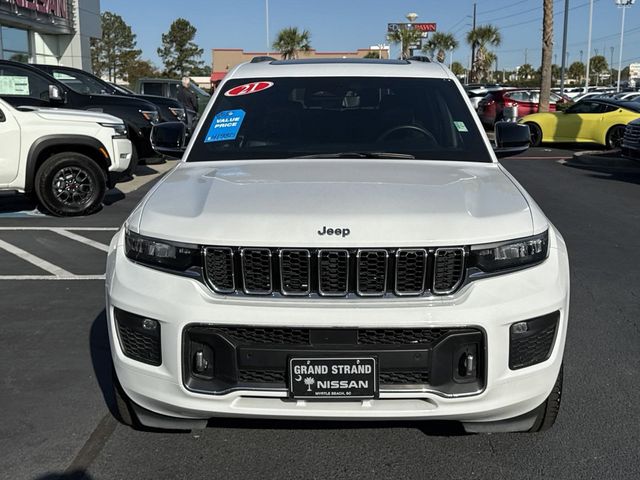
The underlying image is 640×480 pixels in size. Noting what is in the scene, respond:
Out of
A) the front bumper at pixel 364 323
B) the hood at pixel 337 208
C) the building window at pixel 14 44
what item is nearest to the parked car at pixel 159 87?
the building window at pixel 14 44

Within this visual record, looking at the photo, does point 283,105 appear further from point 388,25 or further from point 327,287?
point 388,25

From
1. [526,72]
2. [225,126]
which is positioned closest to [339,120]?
[225,126]

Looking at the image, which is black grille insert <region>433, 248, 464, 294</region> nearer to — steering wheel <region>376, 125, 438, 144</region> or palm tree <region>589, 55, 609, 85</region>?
steering wheel <region>376, 125, 438, 144</region>

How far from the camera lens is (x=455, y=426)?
3.50 meters

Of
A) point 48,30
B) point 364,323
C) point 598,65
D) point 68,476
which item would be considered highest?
point 598,65

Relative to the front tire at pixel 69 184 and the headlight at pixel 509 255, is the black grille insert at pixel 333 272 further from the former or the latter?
the front tire at pixel 69 184

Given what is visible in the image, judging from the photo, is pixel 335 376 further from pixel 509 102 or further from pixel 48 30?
pixel 48 30

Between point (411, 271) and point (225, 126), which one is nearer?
point (411, 271)

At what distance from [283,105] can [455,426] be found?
212cm

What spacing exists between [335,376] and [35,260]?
5.18 meters

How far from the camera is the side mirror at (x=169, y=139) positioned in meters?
4.59

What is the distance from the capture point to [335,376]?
2.83 meters

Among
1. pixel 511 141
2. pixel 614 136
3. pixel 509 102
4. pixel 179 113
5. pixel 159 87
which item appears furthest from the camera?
pixel 509 102

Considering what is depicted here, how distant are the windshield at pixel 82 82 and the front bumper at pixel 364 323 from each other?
1221 centimetres
